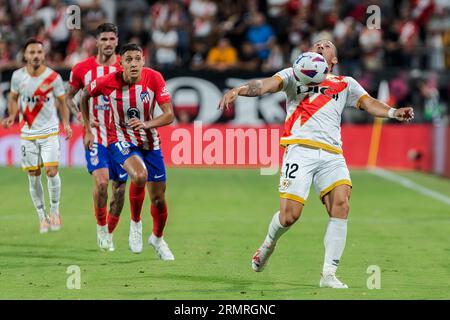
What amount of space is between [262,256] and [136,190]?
80.1 inches

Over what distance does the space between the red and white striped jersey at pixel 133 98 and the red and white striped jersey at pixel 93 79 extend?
1.81 feet

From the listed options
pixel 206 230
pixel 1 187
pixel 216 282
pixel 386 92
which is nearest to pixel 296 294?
pixel 216 282

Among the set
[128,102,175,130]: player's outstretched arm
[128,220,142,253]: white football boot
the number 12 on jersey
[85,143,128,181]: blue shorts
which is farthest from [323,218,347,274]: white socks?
[85,143,128,181]: blue shorts

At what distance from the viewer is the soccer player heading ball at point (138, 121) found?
11.7m

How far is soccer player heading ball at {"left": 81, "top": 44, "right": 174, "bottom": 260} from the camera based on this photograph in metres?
11.7

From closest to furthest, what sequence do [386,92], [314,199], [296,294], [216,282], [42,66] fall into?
[296,294] < [216,282] < [42,66] < [314,199] < [386,92]

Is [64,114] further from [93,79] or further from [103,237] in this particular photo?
[103,237]

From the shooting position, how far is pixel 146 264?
38.4ft

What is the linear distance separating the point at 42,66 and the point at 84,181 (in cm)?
859

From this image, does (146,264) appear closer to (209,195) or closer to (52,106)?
(52,106)

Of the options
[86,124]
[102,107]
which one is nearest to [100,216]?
[86,124]

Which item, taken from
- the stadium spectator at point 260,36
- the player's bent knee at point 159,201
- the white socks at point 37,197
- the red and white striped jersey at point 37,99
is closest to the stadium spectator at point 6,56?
the stadium spectator at point 260,36

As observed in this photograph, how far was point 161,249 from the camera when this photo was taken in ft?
40.0

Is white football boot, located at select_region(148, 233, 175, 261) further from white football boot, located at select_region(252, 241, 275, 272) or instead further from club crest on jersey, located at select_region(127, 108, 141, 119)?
white football boot, located at select_region(252, 241, 275, 272)
